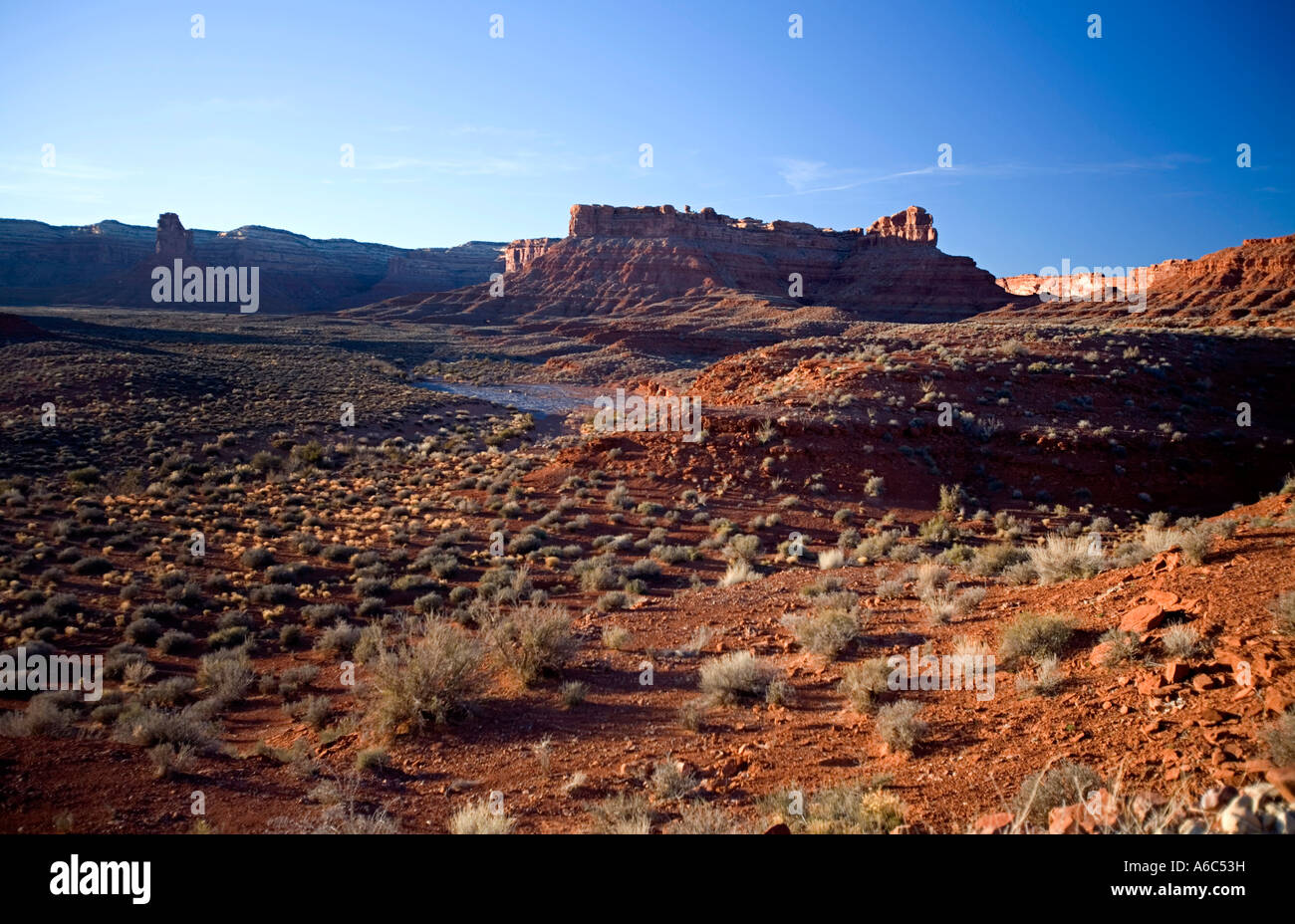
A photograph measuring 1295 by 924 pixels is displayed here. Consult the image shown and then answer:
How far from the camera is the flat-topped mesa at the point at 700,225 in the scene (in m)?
103

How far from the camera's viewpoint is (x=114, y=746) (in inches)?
228

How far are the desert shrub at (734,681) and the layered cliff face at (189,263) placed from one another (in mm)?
120397

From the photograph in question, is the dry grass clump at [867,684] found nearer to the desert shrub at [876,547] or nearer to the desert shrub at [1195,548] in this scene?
the desert shrub at [1195,548]

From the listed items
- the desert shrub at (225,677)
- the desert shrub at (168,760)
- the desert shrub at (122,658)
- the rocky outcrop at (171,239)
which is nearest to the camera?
the desert shrub at (168,760)

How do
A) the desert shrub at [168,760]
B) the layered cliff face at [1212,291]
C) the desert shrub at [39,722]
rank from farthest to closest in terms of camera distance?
1. the layered cliff face at [1212,291]
2. the desert shrub at [39,722]
3. the desert shrub at [168,760]

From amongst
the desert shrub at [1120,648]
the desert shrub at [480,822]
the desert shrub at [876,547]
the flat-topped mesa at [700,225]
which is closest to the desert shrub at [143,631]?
the desert shrub at [480,822]

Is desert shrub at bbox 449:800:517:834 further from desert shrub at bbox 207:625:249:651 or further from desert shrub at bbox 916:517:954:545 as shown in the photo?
desert shrub at bbox 916:517:954:545

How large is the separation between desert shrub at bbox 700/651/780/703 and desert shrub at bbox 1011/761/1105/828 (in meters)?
2.83

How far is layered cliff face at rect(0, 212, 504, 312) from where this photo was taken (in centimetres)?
10831

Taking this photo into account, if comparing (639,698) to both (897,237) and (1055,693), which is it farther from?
(897,237)

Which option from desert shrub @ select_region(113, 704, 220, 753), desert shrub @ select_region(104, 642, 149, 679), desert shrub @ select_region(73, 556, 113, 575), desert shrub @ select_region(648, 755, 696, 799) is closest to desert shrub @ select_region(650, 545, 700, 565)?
desert shrub @ select_region(648, 755, 696, 799)

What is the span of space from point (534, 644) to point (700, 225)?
108 m

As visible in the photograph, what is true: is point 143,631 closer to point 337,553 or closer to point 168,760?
point 337,553
